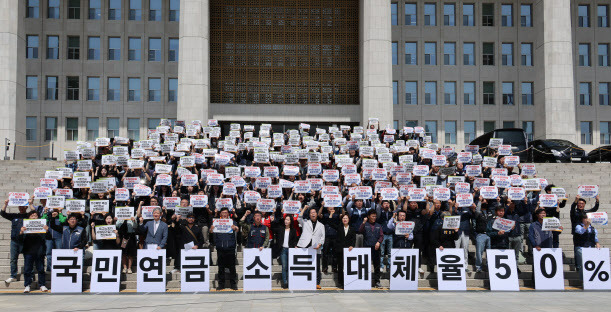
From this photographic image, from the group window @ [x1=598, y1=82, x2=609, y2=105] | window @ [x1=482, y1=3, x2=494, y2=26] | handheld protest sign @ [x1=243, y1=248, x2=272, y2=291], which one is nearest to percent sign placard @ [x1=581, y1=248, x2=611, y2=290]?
handheld protest sign @ [x1=243, y1=248, x2=272, y2=291]

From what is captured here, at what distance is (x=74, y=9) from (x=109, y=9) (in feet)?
7.45

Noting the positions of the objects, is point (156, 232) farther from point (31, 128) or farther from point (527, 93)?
point (527, 93)

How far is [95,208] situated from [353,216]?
6129mm

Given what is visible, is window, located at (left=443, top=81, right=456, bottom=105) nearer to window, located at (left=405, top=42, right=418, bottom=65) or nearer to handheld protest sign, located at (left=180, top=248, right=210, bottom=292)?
window, located at (left=405, top=42, right=418, bottom=65)

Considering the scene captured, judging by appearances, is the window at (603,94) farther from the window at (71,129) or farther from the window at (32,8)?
the window at (32,8)

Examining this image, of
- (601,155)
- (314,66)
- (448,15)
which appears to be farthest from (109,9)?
(601,155)

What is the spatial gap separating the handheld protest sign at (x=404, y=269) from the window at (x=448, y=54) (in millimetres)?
32055

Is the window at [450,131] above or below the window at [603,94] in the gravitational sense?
below

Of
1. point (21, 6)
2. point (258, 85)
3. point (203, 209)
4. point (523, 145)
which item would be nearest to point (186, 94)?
point (258, 85)

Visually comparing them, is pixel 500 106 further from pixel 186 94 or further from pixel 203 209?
pixel 203 209

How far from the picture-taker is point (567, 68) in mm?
38500

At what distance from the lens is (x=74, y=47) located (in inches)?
1705

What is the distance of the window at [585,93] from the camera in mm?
45594

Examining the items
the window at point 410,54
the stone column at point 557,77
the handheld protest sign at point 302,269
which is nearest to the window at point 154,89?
the window at point 410,54
